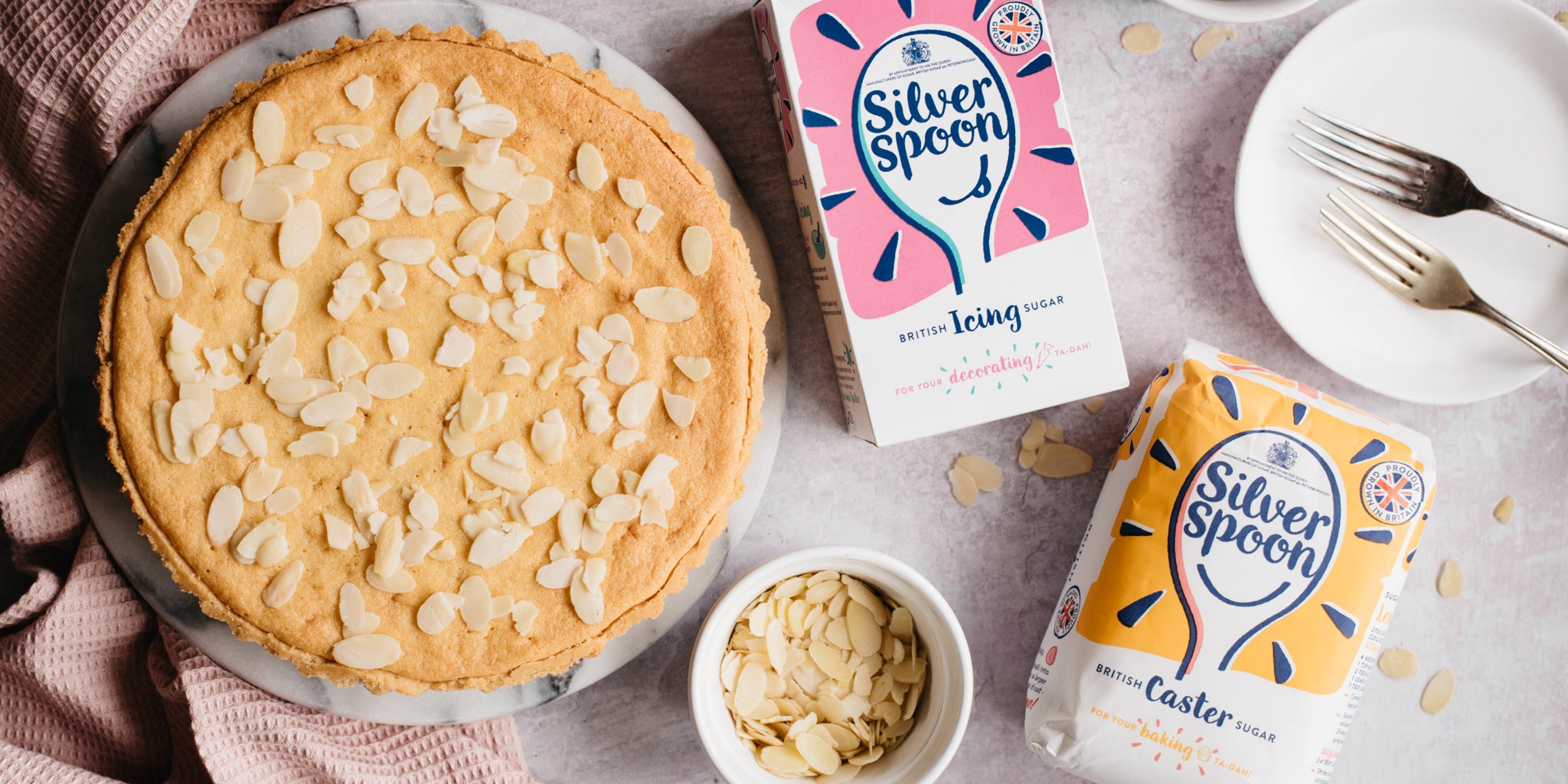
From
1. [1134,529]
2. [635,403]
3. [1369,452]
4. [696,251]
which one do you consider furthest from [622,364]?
[1369,452]

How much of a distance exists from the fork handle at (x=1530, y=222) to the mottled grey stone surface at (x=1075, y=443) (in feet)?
0.90

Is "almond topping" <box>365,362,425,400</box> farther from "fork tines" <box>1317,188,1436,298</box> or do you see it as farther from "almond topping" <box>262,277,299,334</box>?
"fork tines" <box>1317,188,1436,298</box>

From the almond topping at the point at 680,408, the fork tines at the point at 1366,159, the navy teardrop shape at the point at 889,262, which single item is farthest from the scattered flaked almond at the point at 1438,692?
the almond topping at the point at 680,408

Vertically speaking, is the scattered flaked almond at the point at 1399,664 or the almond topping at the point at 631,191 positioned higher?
the almond topping at the point at 631,191

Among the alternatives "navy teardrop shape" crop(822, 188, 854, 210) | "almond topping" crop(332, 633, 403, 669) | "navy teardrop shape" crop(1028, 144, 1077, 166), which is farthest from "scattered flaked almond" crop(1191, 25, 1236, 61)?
"almond topping" crop(332, 633, 403, 669)

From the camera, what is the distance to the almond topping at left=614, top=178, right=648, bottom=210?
1008mm

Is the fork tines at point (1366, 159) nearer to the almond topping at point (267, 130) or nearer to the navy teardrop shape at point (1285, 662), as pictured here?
the navy teardrop shape at point (1285, 662)

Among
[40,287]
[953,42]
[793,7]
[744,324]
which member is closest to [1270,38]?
[953,42]

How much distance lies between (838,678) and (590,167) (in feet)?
2.41

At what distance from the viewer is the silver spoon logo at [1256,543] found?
1132 millimetres

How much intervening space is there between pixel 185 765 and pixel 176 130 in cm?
82

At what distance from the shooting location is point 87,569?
115 centimetres

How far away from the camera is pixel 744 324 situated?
1.04 metres

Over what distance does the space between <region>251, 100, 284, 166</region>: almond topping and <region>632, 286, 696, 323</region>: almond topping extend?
0.42 meters
